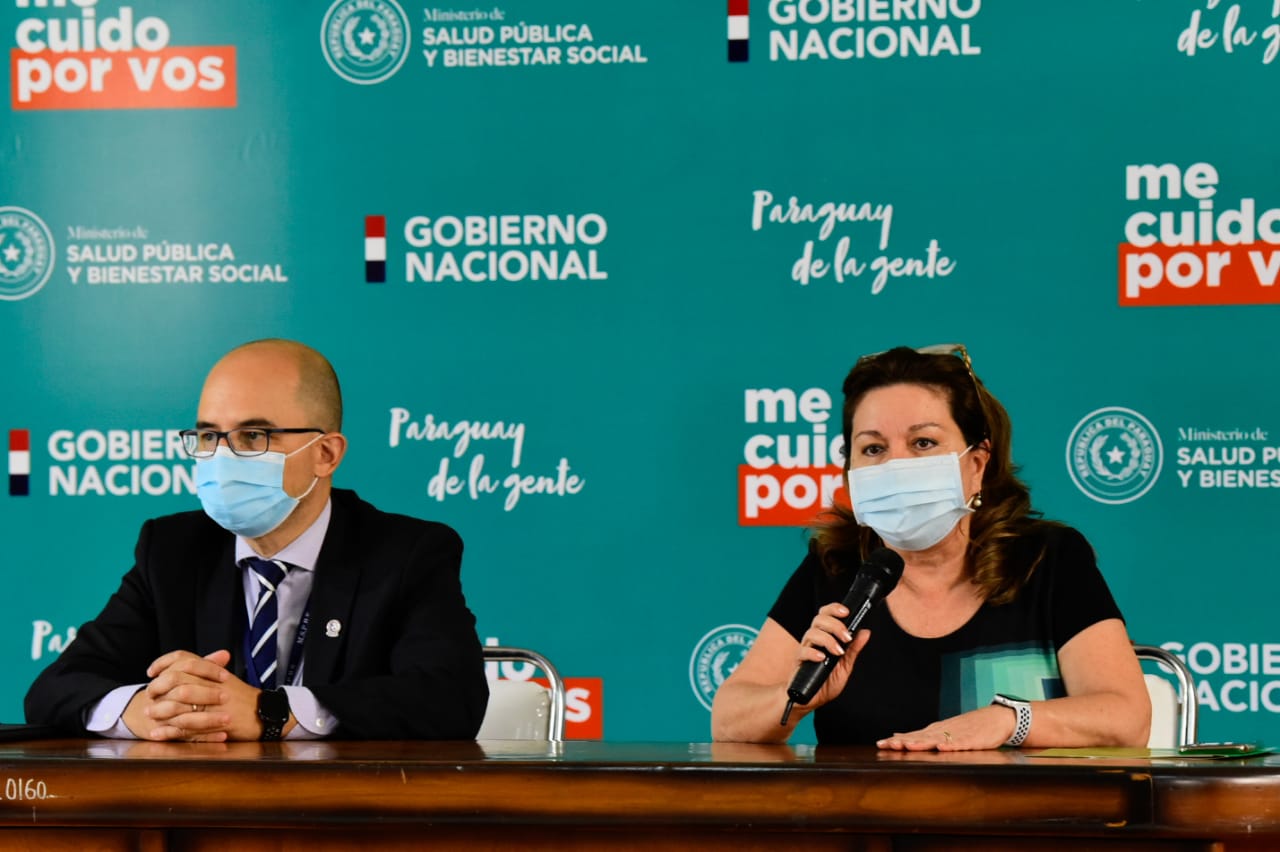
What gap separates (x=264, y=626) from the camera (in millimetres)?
2646

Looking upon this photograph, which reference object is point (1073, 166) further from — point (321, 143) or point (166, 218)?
point (166, 218)

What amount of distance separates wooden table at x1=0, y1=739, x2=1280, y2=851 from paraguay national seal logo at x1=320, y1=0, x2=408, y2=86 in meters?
2.61

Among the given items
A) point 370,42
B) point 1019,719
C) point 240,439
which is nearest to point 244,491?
point 240,439

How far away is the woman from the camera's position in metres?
2.54

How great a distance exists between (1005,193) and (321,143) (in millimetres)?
1856

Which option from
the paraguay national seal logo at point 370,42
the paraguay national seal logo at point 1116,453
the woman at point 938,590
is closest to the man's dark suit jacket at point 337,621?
the woman at point 938,590

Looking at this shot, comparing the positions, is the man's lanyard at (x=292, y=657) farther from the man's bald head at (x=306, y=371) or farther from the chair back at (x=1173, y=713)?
the chair back at (x=1173, y=713)

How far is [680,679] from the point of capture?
156 inches

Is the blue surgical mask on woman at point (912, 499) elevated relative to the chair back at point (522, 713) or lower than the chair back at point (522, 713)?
elevated

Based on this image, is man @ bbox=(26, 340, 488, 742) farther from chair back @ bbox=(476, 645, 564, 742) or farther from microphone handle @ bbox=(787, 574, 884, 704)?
microphone handle @ bbox=(787, 574, 884, 704)

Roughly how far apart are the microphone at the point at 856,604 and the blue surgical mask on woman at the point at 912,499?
390 millimetres

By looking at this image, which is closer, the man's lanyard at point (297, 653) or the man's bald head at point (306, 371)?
the man's lanyard at point (297, 653)

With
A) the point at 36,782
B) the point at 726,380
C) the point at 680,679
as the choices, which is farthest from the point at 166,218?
the point at 36,782

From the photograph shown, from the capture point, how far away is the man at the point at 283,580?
2545 mm
